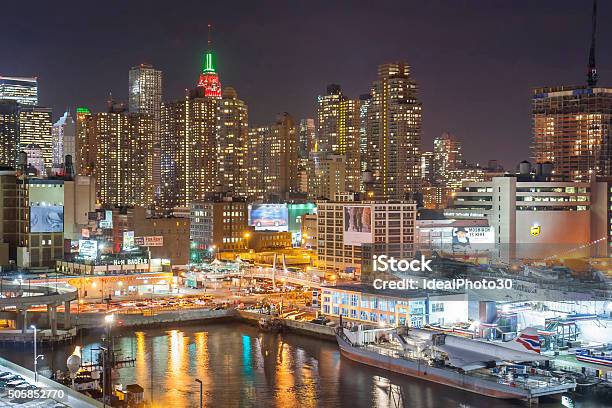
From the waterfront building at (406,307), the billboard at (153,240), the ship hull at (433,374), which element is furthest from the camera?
the billboard at (153,240)

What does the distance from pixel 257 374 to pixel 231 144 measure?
78.0 meters

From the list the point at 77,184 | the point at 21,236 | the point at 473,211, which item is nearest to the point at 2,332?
the point at 21,236

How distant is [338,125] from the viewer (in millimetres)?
108062

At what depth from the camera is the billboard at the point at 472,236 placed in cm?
4969

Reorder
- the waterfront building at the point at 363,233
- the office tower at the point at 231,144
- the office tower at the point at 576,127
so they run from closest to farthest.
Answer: the waterfront building at the point at 363,233
the office tower at the point at 576,127
the office tower at the point at 231,144

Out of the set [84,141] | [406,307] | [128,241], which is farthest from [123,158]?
[406,307]

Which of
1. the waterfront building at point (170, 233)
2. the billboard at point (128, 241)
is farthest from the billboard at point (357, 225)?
the billboard at point (128, 241)

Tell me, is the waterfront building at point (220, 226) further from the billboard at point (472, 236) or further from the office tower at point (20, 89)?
the office tower at point (20, 89)

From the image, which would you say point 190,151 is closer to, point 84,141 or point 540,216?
point 84,141

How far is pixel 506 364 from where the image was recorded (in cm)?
2514

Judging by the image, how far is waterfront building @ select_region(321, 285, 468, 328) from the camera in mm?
30750

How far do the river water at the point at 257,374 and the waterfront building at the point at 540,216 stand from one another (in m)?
21.2

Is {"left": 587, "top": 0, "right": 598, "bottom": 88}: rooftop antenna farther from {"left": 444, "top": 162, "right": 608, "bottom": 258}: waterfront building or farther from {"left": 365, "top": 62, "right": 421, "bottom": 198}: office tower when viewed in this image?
{"left": 365, "top": 62, "right": 421, "bottom": 198}: office tower

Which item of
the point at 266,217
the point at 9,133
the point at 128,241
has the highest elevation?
the point at 9,133
